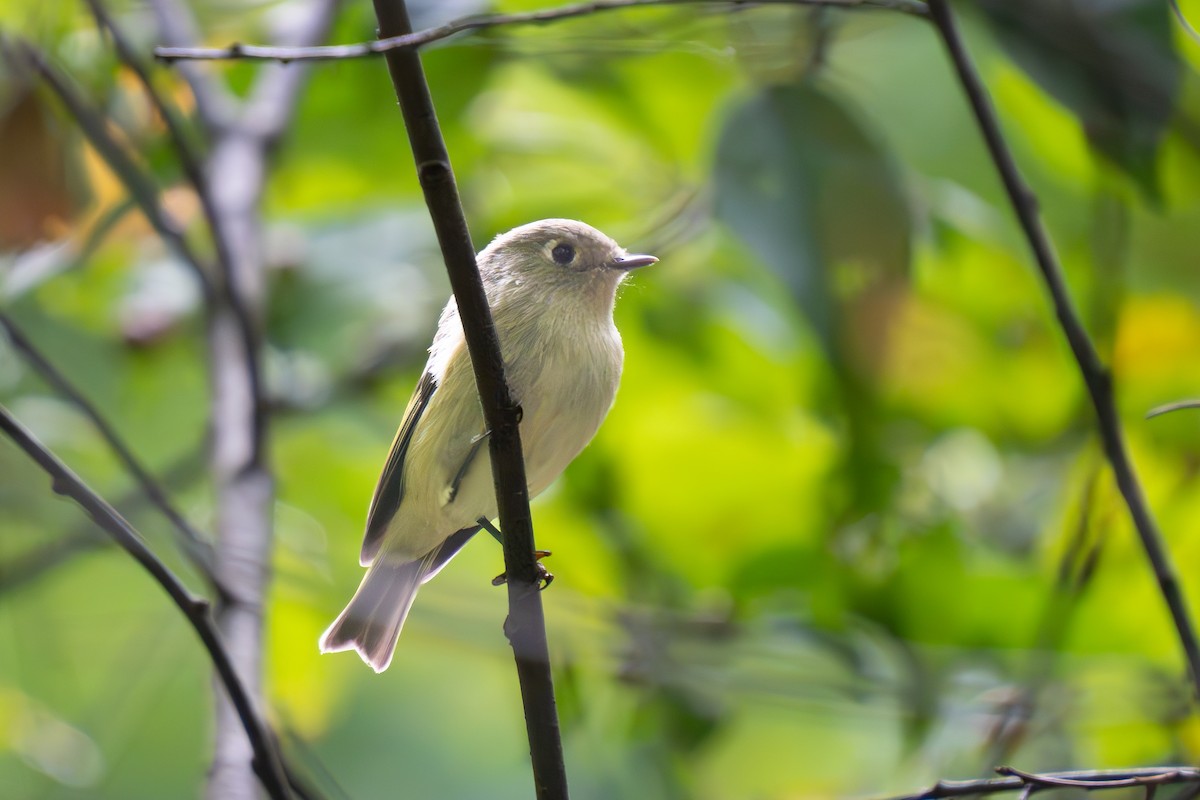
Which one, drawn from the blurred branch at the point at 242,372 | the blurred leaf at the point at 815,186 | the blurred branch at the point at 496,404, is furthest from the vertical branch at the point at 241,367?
the blurred leaf at the point at 815,186

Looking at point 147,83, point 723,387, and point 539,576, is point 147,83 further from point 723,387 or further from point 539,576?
point 723,387

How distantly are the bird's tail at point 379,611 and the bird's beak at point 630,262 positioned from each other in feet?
2.76

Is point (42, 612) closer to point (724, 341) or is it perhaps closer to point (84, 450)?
point (84, 450)

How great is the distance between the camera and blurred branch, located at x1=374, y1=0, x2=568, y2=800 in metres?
1.63

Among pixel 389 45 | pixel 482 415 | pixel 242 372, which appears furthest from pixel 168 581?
pixel 242 372

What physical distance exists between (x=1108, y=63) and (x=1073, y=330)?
615mm

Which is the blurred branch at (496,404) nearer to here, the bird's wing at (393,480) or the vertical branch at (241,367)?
the vertical branch at (241,367)

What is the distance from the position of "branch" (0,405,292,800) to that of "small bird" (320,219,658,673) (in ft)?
2.31

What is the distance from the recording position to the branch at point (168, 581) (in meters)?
1.51

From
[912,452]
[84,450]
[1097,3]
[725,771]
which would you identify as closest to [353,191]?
[84,450]

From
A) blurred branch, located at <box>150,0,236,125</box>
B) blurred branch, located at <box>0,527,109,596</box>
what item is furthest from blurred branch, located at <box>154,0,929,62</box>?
blurred branch, located at <box>150,0,236,125</box>

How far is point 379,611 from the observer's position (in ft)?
9.62

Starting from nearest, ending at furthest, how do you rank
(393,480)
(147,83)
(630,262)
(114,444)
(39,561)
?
(114,444)
(630,262)
(393,480)
(147,83)
(39,561)

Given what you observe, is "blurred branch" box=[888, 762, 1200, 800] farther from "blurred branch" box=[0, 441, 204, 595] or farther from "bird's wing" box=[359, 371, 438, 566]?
"blurred branch" box=[0, 441, 204, 595]
